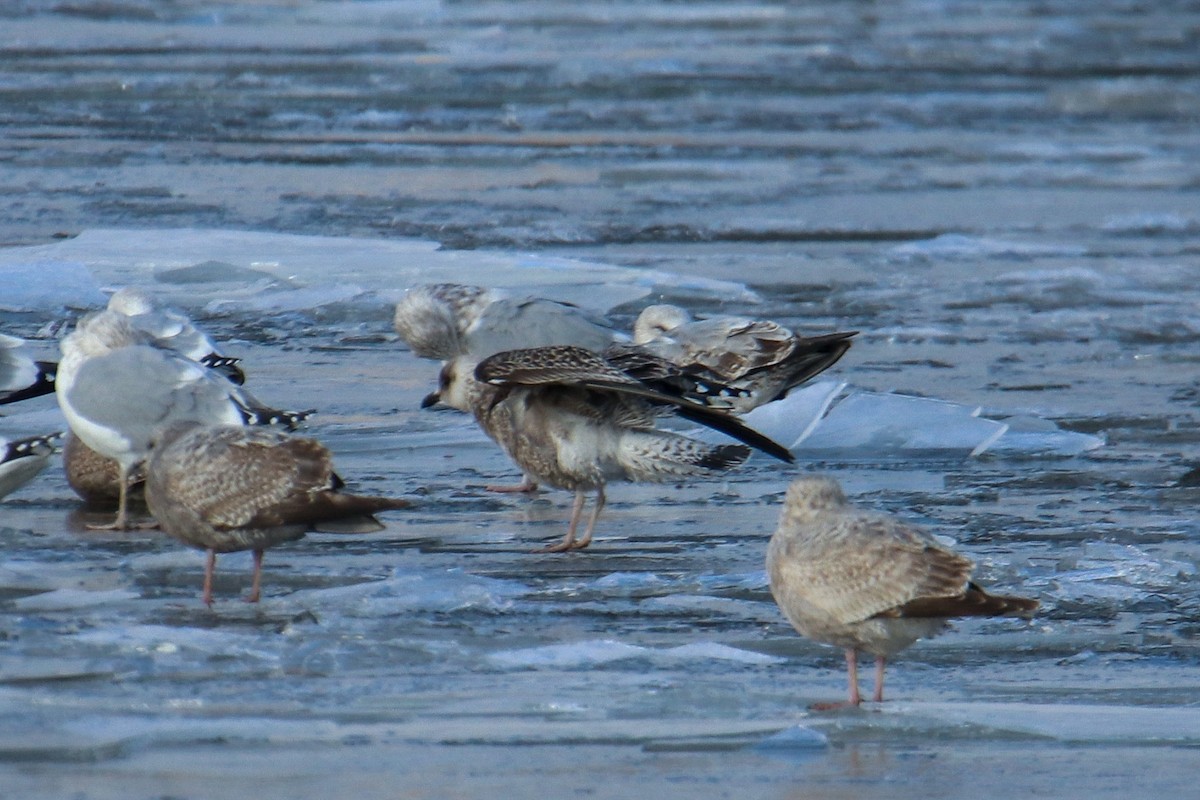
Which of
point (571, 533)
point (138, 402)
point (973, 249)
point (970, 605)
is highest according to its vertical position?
point (970, 605)

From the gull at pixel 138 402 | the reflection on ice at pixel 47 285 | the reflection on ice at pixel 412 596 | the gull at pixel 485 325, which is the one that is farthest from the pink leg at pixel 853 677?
the reflection on ice at pixel 47 285

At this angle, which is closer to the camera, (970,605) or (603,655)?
(970,605)

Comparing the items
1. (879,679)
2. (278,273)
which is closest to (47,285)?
(278,273)

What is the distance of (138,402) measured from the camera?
6.88 meters

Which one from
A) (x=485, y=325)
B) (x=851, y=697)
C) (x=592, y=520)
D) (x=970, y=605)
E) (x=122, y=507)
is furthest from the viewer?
(x=485, y=325)

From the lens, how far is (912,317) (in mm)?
10742

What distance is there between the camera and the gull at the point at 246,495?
5.88 meters

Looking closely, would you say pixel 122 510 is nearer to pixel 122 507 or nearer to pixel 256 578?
pixel 122 507

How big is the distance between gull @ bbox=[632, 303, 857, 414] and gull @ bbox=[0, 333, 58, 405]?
86.6 inches

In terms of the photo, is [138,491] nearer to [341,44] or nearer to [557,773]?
[557,773]

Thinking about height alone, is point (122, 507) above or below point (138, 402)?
below

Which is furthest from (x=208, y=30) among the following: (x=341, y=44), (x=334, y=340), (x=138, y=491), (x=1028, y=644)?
(x=1028, y=644)

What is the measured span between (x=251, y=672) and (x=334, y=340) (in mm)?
4921

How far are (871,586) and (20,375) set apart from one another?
4.04 metres
